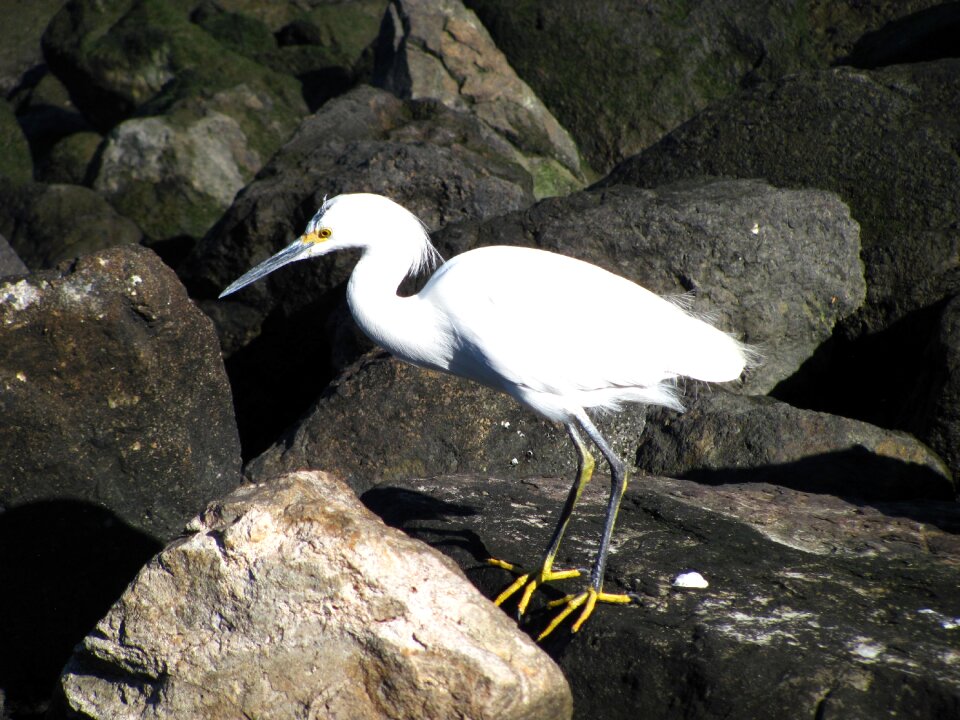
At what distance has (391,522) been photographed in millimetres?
4266

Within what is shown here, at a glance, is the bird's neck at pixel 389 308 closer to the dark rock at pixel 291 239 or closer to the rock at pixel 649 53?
the dark rock at pixel 291 239

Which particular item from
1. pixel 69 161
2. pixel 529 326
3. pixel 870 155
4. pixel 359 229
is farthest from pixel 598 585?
pixel 69 161

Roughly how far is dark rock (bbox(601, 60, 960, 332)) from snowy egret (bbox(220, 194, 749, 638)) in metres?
2.55

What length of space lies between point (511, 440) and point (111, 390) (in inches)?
78.5

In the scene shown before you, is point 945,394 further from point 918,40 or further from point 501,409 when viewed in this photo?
point 918,40

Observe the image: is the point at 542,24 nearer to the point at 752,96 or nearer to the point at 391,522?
the point at 752,96

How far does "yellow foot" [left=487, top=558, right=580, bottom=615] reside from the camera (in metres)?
3.77

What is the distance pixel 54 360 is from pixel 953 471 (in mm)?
4525

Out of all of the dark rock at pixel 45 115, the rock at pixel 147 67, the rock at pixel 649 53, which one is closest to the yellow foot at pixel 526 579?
the rock at pixel 649 53

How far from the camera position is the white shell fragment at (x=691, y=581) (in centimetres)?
360

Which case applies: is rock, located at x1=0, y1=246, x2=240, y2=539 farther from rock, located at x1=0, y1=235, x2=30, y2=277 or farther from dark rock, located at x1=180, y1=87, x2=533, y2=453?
rock, located at x1=0, y1=235, x2=30, y2=277

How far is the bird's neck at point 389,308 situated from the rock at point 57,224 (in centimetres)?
548

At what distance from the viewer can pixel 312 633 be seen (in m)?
2.90

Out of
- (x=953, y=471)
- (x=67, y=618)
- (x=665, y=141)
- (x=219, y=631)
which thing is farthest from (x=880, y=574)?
(x=665, y=141)
